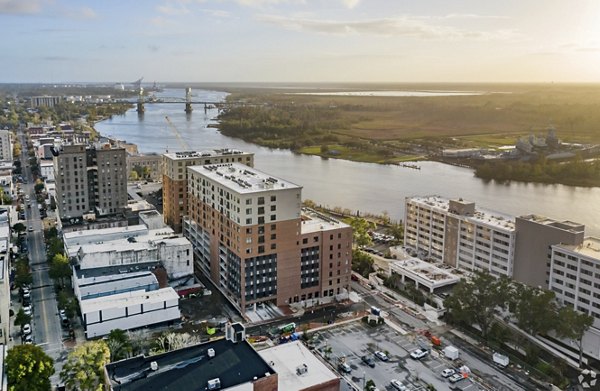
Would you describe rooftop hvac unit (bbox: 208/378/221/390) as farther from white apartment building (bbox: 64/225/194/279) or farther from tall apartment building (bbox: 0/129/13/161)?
tall apartment building (bbox: 0/129/13/161)

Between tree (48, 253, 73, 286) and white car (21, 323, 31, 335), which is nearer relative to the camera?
white car (21, 323, 31, 335)

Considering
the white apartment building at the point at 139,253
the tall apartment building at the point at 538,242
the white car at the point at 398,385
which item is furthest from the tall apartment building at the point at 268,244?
the tall apartment building at the point at 538,242

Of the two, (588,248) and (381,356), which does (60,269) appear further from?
(588,248)

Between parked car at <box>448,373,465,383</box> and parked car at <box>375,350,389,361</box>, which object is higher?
parked car at <box>375,350,389,361</box>

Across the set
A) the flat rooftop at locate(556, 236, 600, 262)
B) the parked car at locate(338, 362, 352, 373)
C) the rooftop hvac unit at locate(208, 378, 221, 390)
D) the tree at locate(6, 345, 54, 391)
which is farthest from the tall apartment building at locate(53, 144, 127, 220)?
the flat rooftop at locate(556, 236, 600, 262)

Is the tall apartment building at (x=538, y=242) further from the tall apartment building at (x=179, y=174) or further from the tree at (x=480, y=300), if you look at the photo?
the tall apartment building at (x=179, y=174)

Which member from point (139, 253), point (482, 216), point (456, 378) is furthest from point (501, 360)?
point (139, 253)
